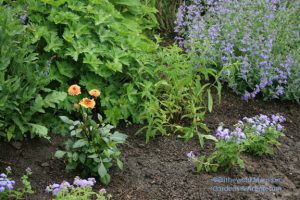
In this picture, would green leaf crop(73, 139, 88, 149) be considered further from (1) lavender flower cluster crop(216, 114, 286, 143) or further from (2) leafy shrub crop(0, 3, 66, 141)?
(1) lavender flower cluster crop(216, 114, 286, 143)

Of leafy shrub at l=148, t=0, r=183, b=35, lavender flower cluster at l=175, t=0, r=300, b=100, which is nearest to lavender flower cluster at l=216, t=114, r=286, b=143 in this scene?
lavender flower cluster at l=175, t=0, r=300, b=100

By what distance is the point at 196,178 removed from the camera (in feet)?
12.4

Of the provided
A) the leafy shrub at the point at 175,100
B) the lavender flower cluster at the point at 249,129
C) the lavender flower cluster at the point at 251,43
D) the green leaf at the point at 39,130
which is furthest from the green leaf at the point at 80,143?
the lavender flower cluster at the point at 251,43

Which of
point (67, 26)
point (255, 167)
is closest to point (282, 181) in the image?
point (255, 167)

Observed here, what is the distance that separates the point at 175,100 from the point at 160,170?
0.81 meters

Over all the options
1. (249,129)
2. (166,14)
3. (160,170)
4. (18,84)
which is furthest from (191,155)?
(166,14)

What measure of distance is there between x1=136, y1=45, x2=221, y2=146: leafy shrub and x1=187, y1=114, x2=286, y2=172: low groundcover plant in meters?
0.28

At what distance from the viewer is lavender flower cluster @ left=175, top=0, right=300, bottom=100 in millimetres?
4910

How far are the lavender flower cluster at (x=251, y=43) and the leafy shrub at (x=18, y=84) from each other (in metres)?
1.57

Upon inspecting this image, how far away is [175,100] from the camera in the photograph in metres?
4.45

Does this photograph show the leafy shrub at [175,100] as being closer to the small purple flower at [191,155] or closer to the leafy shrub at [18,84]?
the small purple flower at [191,155]

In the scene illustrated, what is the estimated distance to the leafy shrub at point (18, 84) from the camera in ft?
11.8

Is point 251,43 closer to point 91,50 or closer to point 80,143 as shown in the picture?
point 91,50

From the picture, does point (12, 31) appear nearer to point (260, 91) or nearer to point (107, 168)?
point (107, 168)
